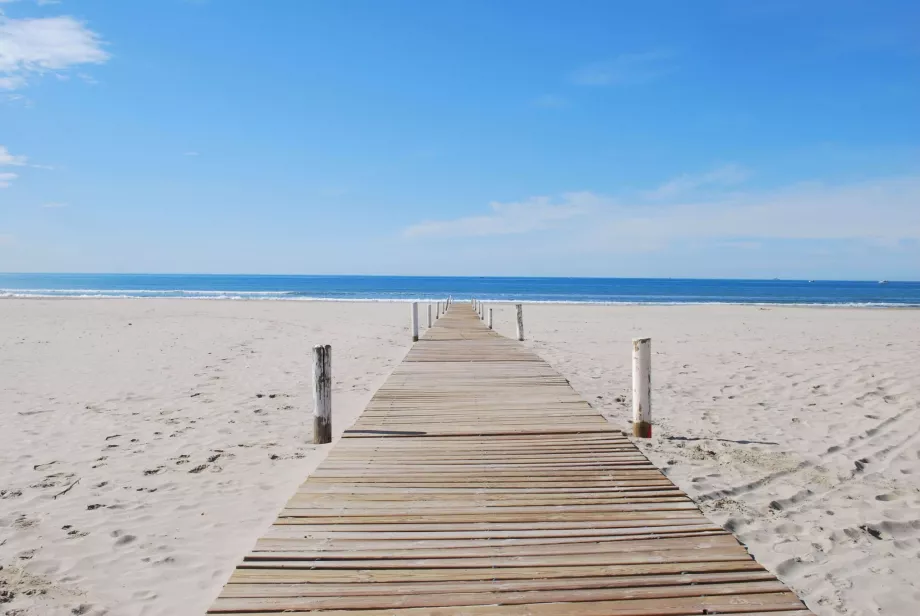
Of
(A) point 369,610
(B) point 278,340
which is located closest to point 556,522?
(A) point 369,610

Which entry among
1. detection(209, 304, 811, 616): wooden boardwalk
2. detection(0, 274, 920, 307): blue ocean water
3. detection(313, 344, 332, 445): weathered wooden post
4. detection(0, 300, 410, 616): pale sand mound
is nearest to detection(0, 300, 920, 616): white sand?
detection(0, 300, 410, 616): pale sand mound

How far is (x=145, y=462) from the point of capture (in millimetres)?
6027

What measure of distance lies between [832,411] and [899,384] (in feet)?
8.26

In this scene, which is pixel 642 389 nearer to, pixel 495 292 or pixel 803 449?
pixel 803 449

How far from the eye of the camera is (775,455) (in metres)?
6.31

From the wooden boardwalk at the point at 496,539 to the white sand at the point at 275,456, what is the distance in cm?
89

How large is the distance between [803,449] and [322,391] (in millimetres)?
5655

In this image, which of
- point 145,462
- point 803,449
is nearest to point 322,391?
point 145,462

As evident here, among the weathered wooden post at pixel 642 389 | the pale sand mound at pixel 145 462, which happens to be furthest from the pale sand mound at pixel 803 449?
the pale sand mound at pixel 145 462

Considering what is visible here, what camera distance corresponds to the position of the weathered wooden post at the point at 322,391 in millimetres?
6242

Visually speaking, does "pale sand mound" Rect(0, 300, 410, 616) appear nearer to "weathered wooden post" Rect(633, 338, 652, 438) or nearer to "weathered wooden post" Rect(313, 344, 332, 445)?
"weathered wooden post" Rect(313, 344, 332, 445)

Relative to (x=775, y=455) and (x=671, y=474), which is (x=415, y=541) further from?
(x=775, y=455)

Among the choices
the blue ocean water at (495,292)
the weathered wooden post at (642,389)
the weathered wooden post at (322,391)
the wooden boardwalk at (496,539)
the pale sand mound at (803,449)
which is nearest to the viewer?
the wooden boardwalk at (496,539)

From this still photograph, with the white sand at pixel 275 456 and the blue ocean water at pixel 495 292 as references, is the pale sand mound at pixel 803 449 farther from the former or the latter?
the blue ocean water at pixel 495 292
